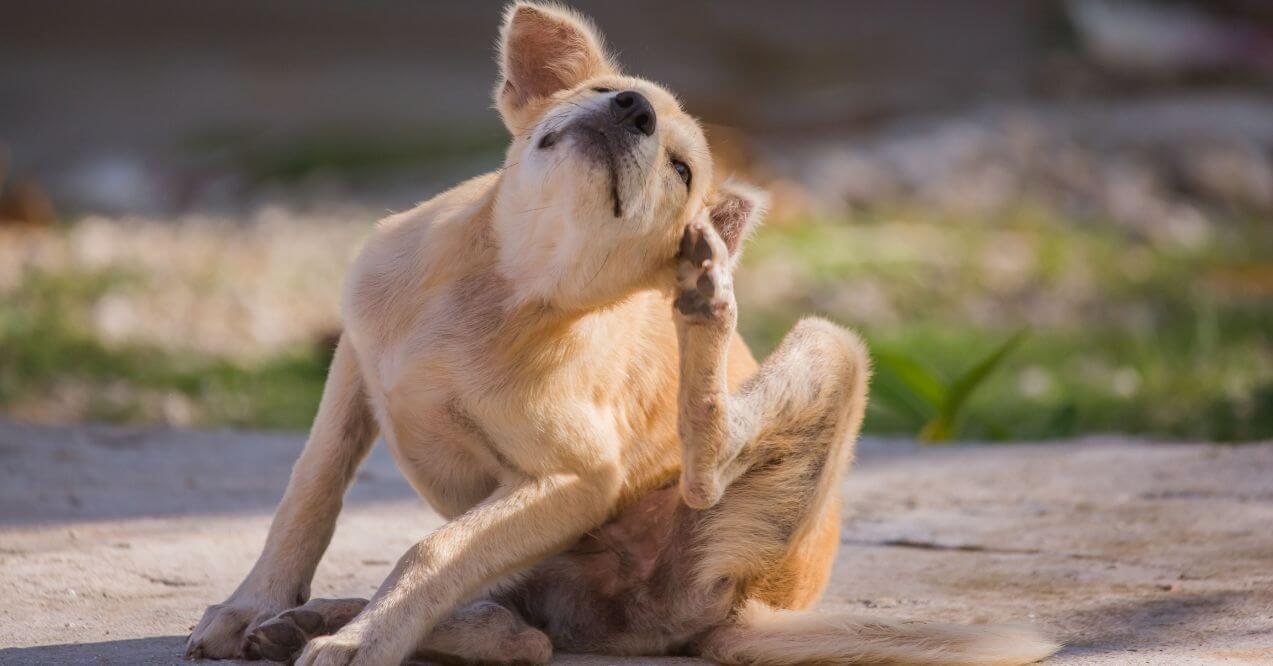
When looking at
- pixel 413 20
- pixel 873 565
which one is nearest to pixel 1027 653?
pixel 873 565

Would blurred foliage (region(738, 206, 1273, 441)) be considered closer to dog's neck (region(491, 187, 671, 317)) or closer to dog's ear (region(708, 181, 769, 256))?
dog's ear (region(708, 181, 769, 256))

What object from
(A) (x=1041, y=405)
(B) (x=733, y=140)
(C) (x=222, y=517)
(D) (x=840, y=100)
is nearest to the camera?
(C) (x=222, y=517)

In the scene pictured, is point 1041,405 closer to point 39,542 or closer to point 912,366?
point 912,366

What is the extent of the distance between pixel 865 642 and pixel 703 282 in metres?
0.74

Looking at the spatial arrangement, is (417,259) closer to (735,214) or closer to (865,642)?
(735,214)

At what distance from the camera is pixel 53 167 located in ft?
36.6

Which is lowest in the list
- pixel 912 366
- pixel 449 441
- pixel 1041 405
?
pixel 1041 405

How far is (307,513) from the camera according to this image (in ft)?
9.78

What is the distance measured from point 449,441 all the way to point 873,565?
1265 mm

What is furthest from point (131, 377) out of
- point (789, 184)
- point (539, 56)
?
point (789, 184)

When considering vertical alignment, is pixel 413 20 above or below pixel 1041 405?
above

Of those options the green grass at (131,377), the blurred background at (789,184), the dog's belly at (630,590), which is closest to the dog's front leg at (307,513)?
the dog's belly at (630,590)

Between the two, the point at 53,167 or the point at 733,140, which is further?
the point at 53,167

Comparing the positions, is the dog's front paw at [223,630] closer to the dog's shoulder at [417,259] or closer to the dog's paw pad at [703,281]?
the dog's shoulder at [417,259]
